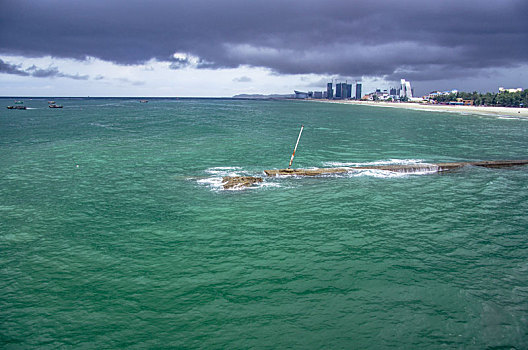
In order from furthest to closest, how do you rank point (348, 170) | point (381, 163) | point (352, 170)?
point (381, 163) → point (352, 170) → point (348, 170)

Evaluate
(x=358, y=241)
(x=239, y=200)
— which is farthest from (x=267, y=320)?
(x=239, y=200)

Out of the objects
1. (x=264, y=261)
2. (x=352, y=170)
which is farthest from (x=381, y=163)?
(x=264, y=261)

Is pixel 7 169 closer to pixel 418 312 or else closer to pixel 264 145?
pixel 264 145

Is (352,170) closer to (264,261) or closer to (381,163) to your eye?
(381,163)

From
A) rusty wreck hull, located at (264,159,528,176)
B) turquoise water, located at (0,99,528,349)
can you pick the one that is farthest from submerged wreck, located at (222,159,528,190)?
turquoise water, located at (0,99,528,349)

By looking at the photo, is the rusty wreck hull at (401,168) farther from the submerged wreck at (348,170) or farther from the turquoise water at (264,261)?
the turquoise water at (264,261)

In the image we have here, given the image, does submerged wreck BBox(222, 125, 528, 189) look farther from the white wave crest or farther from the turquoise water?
the white wave crest

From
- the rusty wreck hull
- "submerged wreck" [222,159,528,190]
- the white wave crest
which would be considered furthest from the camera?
the white wave crest

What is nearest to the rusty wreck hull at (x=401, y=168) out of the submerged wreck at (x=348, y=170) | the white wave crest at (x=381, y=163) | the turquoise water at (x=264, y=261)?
the submerged wreck at (x=348, y=170)

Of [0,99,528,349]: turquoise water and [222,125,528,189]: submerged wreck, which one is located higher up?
[222,125,528,189]: submerged wreck
